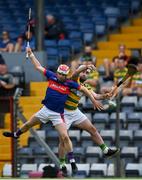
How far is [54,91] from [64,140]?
89cm

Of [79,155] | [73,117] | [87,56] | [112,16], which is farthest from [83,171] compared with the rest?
[112,16]

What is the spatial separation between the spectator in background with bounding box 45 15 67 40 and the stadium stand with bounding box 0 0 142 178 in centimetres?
18

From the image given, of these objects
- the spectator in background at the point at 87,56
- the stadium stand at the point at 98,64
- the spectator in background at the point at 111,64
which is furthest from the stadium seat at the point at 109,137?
the spectator in background at the point at 87,56

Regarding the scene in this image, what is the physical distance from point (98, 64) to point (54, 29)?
1.74 metres

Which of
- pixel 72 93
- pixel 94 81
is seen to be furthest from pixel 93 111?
pixel 72 93

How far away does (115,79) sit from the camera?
2780 centimetres

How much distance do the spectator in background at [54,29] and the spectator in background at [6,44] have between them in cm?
102

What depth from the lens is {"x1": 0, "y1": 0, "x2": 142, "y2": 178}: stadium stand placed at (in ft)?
86.2

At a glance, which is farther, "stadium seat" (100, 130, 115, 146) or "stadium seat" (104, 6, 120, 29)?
"stadium seat" (104, 6, 120, 29)

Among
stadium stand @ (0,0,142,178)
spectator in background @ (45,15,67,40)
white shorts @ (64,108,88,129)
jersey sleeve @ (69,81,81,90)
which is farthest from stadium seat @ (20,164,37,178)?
spectator in background @ (45,15,67,40)

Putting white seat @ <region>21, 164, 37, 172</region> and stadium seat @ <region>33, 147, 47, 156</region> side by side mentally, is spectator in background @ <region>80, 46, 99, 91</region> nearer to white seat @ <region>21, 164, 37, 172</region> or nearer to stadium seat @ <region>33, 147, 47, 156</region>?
stadium seat @ <region>33, 147, 47, 156</region>

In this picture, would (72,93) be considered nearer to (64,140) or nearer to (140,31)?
(64,140)

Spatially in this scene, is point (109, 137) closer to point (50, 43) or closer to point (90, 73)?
point (90, 73)

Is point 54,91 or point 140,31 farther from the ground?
point 140,31
